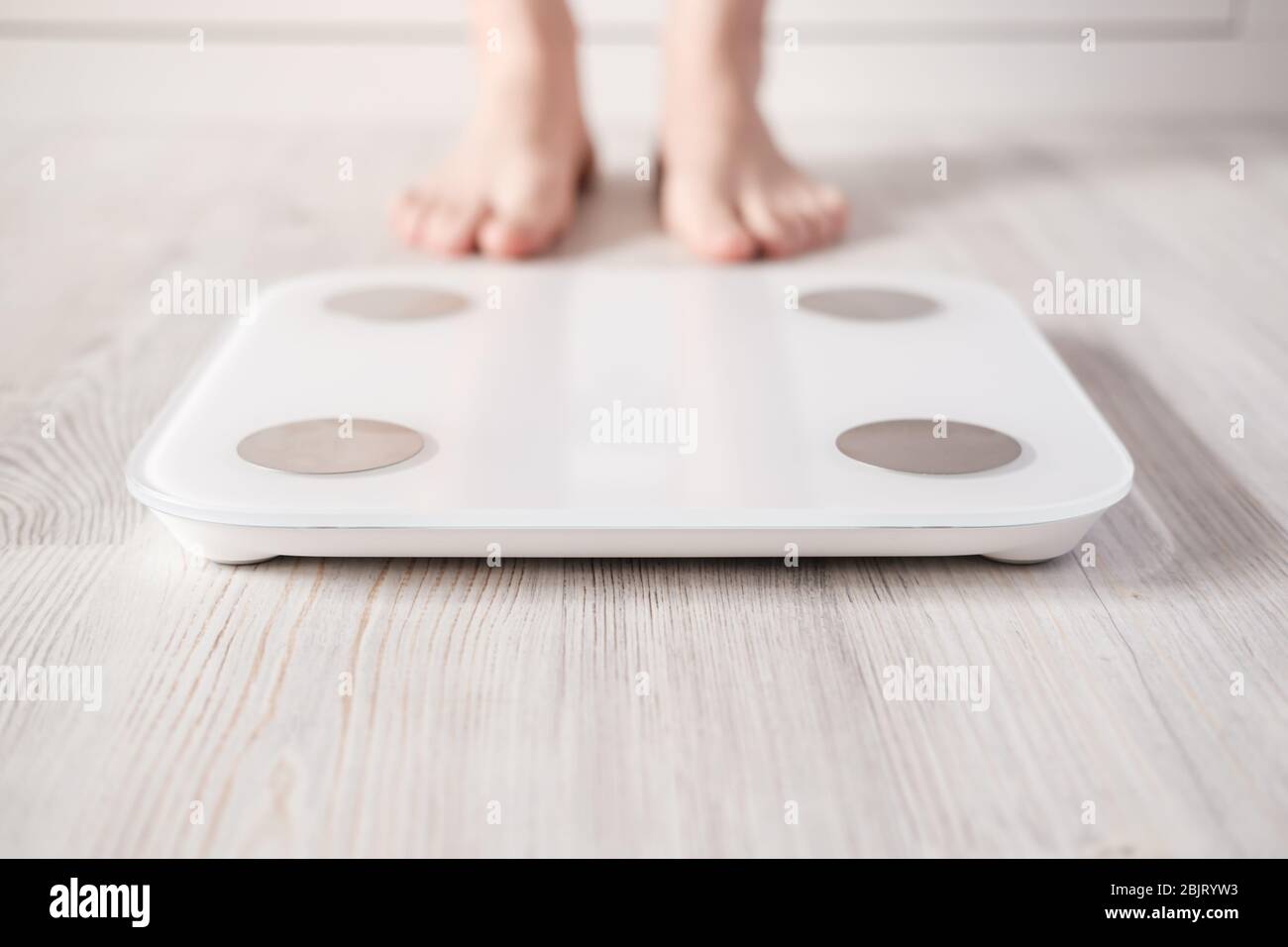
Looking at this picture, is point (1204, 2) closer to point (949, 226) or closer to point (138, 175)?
point (949, 226)

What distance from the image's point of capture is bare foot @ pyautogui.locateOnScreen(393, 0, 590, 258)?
1.17 meters

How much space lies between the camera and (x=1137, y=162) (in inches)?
59.8

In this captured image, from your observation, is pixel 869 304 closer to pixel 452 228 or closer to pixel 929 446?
pixel 929 446

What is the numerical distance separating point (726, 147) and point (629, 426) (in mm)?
572

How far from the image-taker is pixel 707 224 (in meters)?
1.16

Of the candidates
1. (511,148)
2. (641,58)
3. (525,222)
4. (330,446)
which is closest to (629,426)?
(330,446)

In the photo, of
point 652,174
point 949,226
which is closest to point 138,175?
point 652,174

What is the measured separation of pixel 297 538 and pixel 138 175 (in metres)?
0.95

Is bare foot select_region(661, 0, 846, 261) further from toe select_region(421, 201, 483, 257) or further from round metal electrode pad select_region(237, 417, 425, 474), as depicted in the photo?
round metal electrode pad select_region(237, 417, 425, 474)

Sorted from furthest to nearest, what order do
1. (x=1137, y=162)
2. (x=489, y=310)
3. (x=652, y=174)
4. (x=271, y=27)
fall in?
(x=271, y=27) < (x=1137, y=162) < (x=652, y=174) < (x=489, y=310)

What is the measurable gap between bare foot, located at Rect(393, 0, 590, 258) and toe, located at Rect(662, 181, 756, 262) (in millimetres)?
100

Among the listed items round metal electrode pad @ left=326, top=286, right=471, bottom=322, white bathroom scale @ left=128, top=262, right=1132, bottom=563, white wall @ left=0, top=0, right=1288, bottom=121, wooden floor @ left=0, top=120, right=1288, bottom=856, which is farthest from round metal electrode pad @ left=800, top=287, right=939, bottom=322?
white wall @ left=0, top=0, right=1288, bottom=121

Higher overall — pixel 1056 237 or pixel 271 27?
pixel 271 27

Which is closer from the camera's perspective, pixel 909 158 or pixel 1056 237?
pixel 1056 237
